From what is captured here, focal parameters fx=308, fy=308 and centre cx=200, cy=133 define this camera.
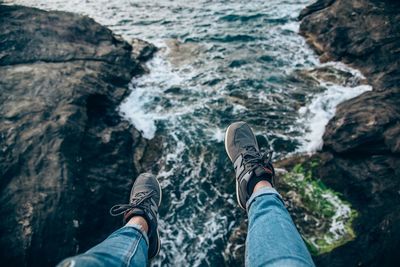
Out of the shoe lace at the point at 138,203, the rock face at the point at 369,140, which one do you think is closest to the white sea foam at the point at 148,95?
the shoe lace at the point at 138,203

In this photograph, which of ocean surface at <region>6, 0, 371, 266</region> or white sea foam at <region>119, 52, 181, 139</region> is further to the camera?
white sea foam at <region>119, 52, 181, 139</region>

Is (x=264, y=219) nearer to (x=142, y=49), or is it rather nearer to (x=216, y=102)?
(x=216, y=102)

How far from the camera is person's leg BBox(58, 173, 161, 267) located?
2.18 m

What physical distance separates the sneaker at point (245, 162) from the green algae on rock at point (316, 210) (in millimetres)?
680

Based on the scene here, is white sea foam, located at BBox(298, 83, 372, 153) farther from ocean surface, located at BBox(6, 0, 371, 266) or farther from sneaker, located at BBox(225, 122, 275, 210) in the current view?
sneaker, located at BBox(225, 122, 275, 210)

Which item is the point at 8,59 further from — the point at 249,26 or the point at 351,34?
the point at 351,34

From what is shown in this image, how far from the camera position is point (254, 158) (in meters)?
4.15

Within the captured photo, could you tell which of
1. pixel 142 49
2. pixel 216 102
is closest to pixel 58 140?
pixel 216 102

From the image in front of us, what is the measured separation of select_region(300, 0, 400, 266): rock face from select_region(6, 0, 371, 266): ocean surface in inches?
14.1

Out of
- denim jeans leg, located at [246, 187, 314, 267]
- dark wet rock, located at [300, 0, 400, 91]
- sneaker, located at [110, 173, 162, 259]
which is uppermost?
dark wet rock, located at [300, 0, 400, 91]

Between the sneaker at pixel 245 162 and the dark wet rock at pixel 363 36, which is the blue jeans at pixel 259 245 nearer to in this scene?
the sneaker at pixel 245 162

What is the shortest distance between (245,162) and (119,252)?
2171 mm

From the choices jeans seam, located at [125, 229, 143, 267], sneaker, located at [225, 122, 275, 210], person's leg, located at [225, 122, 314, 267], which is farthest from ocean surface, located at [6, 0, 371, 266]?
jeans seam, located at [125, 229, 143, 267]

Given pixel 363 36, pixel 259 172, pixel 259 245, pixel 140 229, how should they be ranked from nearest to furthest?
1. pixel 259 245
2. pixel 140 229
3. pixel 259 172
4. pixel 363 36
